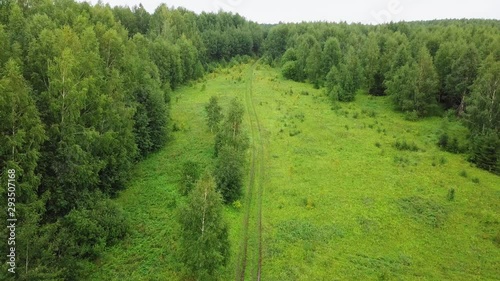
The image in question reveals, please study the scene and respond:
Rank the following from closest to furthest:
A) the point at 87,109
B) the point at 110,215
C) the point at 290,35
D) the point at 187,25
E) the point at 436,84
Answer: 1. the point at 110,215
2. the point at 87,109
3. the point at 436,84
4. the point at 187,25
5. the point at 290,35

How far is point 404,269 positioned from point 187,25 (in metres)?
104

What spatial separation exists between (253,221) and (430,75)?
2134 inches

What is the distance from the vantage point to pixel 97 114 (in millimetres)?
33938

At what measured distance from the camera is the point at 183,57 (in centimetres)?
9344

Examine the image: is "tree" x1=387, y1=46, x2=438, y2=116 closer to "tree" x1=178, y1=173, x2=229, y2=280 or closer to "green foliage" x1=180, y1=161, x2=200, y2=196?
"green foliage" x1=180, y1=161, x2=200, y2=196

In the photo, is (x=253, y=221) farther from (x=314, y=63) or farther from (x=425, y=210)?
(x=314, y=63)

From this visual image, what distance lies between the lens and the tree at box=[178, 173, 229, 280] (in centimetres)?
2356

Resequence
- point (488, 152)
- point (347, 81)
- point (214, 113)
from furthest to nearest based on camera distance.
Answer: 1. point (347, 81)
2. point (214, 113)
3. point (488, 152)

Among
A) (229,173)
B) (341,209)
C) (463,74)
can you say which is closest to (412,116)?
(463,74)

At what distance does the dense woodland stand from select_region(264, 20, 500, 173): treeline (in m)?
0.25

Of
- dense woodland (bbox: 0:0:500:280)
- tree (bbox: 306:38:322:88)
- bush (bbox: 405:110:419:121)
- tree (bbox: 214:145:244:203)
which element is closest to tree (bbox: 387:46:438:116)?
dense woodland (bbox: 0:0:500:280)

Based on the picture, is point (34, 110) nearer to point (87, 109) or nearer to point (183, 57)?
point (87, 109)

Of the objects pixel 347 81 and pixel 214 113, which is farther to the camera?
pixel 347 81

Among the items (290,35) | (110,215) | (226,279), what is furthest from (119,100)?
(290,35)
